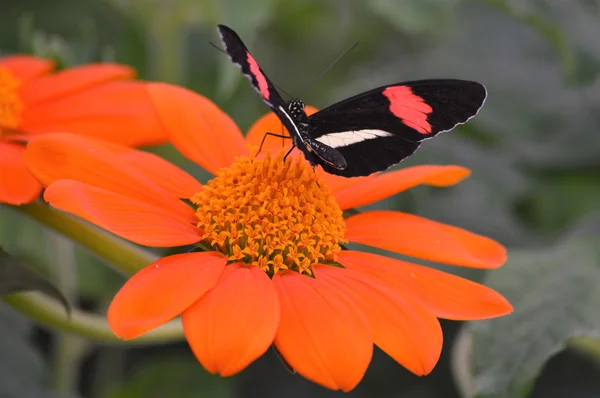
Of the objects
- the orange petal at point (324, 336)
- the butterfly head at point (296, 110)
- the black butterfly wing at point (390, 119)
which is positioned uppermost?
the black butterfly wing at point (390, 119)

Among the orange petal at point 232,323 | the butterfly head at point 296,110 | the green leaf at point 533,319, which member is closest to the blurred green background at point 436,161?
the green leaf at point 533,319

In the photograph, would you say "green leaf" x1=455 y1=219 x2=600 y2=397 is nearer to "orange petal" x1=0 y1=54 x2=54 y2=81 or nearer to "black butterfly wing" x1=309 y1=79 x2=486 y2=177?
"black butterfly wing" x1=309 y1=79 x2=486 y2=177

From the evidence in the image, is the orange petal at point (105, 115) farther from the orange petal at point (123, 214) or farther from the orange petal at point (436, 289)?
the orange petal at point (436, 289)

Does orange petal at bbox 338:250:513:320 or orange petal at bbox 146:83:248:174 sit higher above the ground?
orange petal at bbox 338:250:513:320

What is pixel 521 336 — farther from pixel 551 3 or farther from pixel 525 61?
pixel 525 61

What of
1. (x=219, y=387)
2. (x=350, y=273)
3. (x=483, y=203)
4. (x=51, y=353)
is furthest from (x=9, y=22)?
(x=350, y=273)

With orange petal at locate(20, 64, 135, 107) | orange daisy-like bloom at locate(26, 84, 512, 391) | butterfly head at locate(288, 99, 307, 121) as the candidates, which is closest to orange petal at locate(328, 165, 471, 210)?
orange daisy-like bloom at locate(26, 84, 512, 391)
